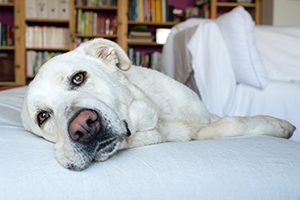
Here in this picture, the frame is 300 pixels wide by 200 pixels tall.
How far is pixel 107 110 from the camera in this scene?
0.90 m

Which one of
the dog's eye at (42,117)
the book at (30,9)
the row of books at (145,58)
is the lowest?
the dog's eye at (42,117)

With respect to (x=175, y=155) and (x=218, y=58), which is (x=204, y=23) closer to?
(x=218, y=58)

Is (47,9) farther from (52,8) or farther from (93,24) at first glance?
(93,24)

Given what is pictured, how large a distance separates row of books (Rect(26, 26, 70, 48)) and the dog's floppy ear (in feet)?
11.7

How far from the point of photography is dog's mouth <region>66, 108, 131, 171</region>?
2.64 feet

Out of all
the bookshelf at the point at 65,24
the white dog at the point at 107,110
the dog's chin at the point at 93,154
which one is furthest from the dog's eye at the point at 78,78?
the bookshelf at the point at 65,24

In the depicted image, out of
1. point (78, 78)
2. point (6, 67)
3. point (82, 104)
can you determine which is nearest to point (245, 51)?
point (78, 78)

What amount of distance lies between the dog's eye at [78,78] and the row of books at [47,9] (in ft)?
12.1

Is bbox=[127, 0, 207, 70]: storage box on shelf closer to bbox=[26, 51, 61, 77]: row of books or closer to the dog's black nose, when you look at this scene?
bbox=[26, 51, 61, 77]: row of books

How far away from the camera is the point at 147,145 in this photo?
39.6 inches

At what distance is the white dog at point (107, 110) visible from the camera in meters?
0.84

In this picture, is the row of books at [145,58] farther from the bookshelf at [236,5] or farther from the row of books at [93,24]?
the bookshelf at [236,5]

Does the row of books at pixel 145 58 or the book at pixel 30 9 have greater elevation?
the book at pixel 30 9

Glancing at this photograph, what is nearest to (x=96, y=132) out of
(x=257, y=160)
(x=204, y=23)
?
(x=257, y=160)
